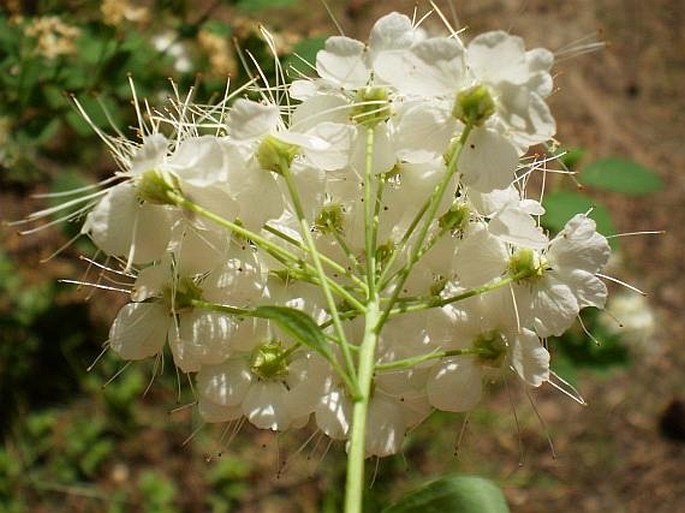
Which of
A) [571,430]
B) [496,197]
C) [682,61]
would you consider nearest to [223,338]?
[496,197]

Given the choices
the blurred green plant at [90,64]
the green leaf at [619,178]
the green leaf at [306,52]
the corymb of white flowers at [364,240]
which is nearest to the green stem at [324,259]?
the corymb of white flowers at [364,240]

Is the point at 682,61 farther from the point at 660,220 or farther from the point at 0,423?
the point at 0,423

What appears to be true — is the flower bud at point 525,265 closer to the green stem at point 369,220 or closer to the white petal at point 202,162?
the green stem at point 369,220

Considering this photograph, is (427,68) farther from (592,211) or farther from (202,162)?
(592,211)

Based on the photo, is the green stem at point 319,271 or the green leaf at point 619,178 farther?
the green leaf at point 619,178

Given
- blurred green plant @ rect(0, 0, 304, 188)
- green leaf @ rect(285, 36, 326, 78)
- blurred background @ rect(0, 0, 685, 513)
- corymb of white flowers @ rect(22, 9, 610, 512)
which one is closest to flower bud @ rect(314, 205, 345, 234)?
corymb of white flowers @ rect(22, 9, 610, 512)

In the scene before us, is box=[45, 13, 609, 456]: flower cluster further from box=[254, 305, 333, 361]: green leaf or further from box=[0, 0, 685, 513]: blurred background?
box=[0, 0, 685, 513]: blurred background
